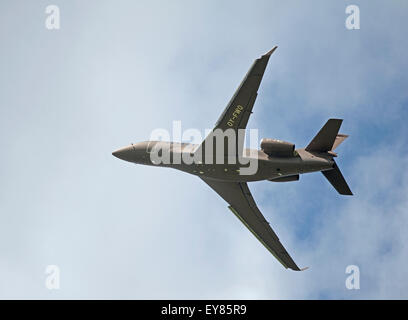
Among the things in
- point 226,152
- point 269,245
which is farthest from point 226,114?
point 269,245

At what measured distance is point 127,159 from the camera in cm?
4553

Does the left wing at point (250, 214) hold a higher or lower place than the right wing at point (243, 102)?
lower

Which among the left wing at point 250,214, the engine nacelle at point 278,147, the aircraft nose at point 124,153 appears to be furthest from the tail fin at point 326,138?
the aircraft nose at point 124,153

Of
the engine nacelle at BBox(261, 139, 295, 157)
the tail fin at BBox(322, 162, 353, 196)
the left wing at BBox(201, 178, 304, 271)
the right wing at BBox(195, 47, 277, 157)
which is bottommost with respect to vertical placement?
the left wing at BBox(201, 178, 304, 271)

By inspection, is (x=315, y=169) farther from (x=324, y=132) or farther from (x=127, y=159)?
(x=127, y=159)

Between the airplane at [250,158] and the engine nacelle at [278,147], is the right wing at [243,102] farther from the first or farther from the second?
the engine nacelle at [278,147]

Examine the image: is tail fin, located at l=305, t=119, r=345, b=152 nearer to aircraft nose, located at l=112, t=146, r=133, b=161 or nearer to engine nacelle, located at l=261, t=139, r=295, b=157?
engine nacelle, located at l=261, t=139, r=295, b=157

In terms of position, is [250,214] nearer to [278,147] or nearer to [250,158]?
[250,158]

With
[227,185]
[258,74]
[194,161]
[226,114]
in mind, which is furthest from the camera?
[227,185]

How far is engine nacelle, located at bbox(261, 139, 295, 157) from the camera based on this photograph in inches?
1545

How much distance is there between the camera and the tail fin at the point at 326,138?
3838 cm

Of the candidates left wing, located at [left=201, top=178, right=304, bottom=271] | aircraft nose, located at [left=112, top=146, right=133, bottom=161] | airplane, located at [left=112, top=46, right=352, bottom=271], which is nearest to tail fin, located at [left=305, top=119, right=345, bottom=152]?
airplane, located at [left=112, top=46, right=352, bottom=271]

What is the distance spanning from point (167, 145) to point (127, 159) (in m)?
4.29

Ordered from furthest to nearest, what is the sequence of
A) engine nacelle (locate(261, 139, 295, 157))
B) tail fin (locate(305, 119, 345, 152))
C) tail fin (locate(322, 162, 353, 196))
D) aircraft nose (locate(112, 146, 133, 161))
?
aircraft nose (locate(112, 146, 133, 161))
tail fin (locate(322, 162, 353, 196))
engine nacelle (locate(261, 139, 295, 157))
tail fin (locate(305, 119, 345, 152))
